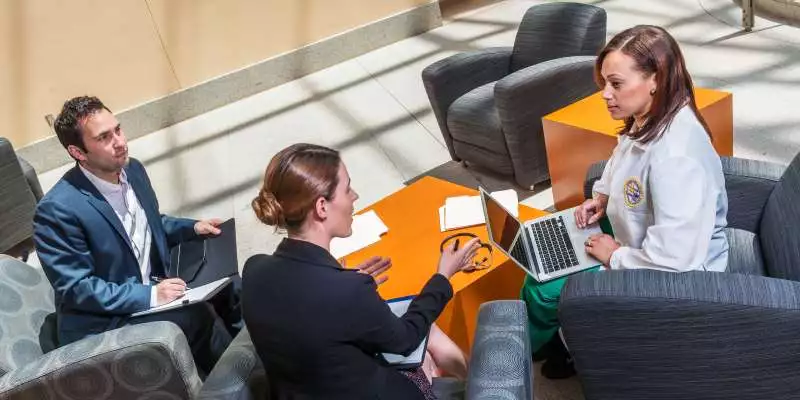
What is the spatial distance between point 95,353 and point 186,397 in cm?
33

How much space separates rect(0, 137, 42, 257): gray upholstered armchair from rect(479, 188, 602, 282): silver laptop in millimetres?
2973

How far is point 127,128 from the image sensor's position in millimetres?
6453

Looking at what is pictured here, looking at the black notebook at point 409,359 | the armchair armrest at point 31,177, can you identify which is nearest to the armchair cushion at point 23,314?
the black notebook at point 409,359

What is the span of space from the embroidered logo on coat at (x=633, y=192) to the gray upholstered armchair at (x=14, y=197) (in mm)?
3525

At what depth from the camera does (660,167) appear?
85.4 inches

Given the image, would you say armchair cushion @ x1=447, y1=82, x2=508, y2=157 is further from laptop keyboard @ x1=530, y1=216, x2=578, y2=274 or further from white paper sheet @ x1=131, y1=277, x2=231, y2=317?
white paper sheet @ x1=131, y1=277, x2=231, y2=317

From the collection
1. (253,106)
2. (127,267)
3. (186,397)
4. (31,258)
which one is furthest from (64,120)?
(253,106)

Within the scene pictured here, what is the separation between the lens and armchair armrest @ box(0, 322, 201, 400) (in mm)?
2252

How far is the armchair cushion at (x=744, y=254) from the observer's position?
2494 mm

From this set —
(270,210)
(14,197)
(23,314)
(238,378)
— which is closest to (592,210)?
(270,210)

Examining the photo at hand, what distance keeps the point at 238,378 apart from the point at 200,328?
2.43 ft

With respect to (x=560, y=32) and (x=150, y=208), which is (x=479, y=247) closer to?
(x=150, y=208)

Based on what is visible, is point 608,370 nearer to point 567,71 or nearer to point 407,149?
point 567,71

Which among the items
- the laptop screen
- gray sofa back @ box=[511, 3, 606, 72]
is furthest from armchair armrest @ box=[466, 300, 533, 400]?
gray sofa back @ box=[511, 3, 606, 72]
